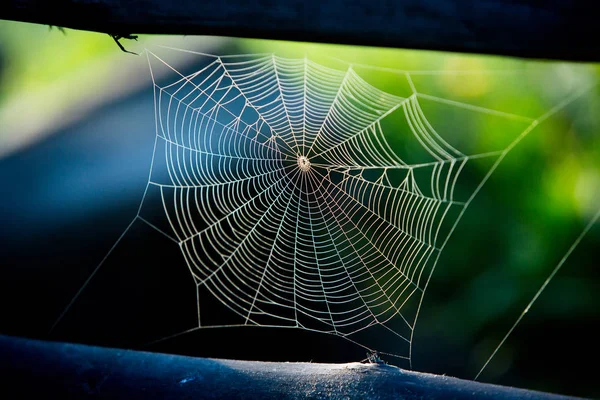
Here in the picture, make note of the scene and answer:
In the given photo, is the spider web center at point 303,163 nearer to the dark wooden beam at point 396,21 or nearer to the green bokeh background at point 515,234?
the green bokeh background at point 515,234

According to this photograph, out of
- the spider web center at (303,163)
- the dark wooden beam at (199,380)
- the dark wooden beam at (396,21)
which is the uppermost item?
the spider web center at (303,163)

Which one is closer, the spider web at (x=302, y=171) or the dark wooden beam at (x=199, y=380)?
the dark wooden beam at (x=199, y=380)

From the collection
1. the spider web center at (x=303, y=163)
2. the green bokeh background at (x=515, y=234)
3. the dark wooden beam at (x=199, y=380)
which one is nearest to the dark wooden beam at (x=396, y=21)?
the dark wooden beam at (x=199, y=380)

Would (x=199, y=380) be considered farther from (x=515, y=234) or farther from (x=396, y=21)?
(x=515, y=234)

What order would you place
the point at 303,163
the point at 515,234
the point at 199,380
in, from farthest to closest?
the point at 515,234
the point at 303,163
the point at 199,380

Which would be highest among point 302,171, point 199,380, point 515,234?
point 302,171

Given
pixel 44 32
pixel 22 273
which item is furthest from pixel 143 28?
pixel 44 32

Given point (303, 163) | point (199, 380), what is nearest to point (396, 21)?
point (199, 380)
